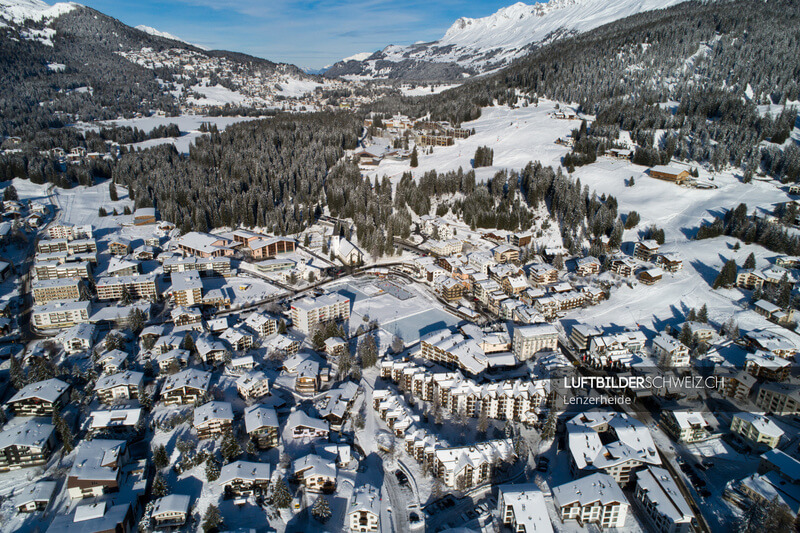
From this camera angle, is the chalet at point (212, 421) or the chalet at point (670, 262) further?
the chalet at point (670, 262)

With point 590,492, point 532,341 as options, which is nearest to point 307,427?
point 590,492

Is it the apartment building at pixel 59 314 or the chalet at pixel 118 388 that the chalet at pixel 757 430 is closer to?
the chalet at pixel 118 388

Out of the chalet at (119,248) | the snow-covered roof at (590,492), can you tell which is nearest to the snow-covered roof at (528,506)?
the snow-covered roof at (590,492)

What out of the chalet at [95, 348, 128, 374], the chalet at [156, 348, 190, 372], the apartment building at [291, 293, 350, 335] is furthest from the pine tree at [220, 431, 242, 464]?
the apartment building at [291, 293, 350, 335]

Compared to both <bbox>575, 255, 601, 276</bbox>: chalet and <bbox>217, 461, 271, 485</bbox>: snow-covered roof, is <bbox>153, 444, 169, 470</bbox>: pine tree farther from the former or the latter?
<bbox>575, 255, 601, 276</bbox>: chalet

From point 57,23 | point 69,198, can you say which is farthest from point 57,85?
point 69,198
